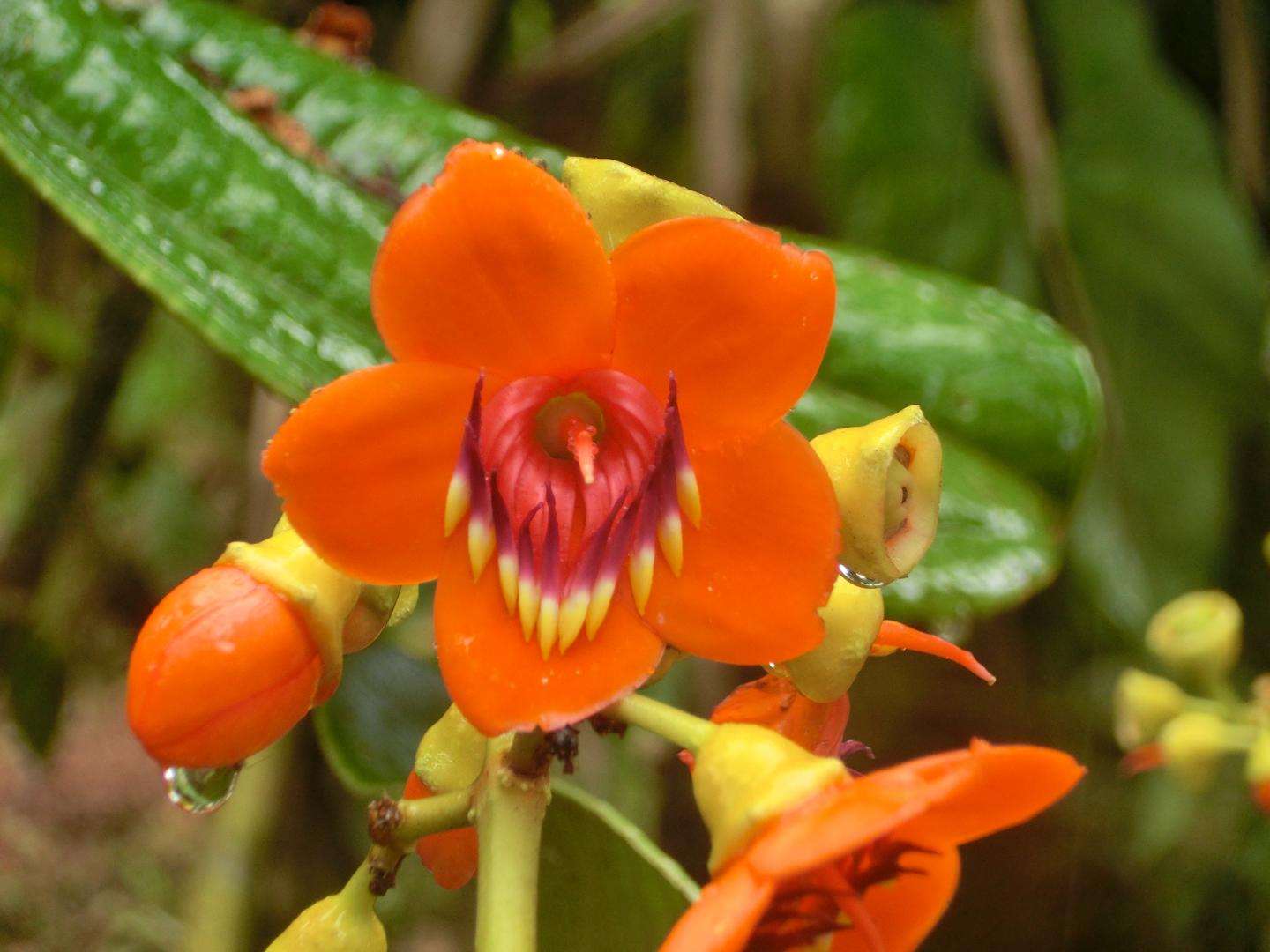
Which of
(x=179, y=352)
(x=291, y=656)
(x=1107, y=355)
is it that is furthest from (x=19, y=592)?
(x=1107, y=355)

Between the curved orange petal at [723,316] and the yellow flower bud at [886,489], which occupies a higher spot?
the curved orange petal at [723,316]

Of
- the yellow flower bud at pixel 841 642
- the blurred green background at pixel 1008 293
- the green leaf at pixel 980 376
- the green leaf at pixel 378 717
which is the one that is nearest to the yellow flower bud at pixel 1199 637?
the green leaf at pixel 980 376

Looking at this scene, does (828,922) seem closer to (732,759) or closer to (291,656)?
(732,759)

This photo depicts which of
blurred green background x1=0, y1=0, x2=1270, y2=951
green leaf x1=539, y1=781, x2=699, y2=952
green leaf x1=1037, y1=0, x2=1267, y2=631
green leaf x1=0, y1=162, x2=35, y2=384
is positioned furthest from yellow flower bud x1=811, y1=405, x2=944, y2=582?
green leaf x1=1037, y1=0, x2=1267, y2=631

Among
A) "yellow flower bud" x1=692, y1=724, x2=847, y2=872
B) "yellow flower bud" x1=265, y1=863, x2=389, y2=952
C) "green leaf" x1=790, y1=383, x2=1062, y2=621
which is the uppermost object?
"yellow flower bud" x1=692, y1=724, x2=847, y2=872

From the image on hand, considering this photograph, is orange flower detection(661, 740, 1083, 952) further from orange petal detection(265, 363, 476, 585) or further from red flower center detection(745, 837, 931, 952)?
orange petal detection(265, 363, 476, 585)

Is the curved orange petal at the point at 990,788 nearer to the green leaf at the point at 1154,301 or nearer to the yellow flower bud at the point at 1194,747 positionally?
the yellow flower bud at the point at 1194,747

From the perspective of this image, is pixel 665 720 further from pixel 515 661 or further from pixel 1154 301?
pixel 1154 301
